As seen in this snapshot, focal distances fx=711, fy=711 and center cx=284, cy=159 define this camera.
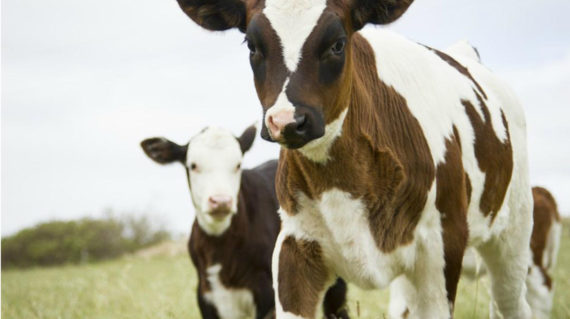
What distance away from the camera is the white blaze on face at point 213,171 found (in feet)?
25.3

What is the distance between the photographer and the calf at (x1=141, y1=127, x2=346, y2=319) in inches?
297

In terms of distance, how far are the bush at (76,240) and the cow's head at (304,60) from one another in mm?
24703

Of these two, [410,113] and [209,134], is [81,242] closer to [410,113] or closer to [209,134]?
[209,134]

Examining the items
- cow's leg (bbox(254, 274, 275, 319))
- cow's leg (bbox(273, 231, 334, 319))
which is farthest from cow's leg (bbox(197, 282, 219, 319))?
cow's leg (bbox(273, 231, 334, 319))

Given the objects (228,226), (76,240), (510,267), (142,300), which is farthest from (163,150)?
(76,240)

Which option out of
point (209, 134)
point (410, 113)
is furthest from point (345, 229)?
point (209, 134)

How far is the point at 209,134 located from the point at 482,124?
13.9 feet

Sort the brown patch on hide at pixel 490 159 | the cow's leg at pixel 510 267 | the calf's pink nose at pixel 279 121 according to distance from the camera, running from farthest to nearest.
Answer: the cow's leg at pixel 510 267 < the brown patch on hide at pixel 490 159 < the calf's pink nose at pixel 279 121

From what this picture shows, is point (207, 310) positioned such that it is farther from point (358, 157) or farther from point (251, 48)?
point (251, 48)

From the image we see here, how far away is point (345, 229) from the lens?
3980 mm

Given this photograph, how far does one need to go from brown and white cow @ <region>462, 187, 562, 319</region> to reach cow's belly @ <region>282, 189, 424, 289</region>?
355 cm

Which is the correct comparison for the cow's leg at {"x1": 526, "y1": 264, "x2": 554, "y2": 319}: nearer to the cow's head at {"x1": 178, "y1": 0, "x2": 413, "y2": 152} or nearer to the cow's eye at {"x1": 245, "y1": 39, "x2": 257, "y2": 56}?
the cow's head at {"x1": 178, "y1": 0, "x2": 413, "y2": 152}

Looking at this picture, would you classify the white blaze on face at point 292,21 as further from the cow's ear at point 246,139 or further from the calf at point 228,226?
the cow's ear at point 246,139

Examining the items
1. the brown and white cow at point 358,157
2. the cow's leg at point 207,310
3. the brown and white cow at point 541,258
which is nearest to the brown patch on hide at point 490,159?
the brown and white cow at point 358,157
